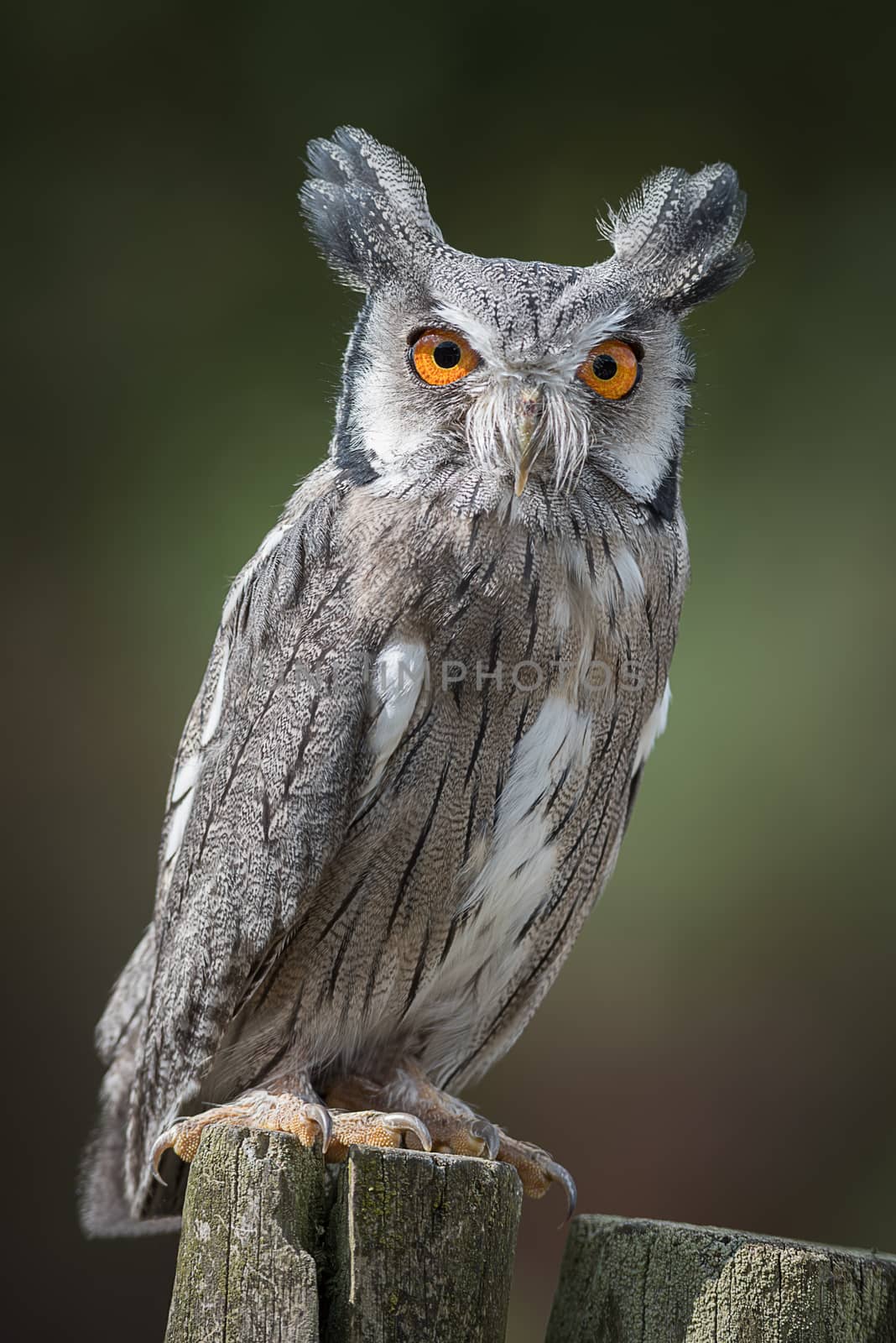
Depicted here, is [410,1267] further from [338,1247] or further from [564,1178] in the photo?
[564,1178]

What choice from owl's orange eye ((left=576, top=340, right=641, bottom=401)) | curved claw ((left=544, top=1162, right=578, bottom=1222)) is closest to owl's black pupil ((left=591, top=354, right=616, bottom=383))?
owl's orange eye ((left=576, top=340, right=641, bottom=401))

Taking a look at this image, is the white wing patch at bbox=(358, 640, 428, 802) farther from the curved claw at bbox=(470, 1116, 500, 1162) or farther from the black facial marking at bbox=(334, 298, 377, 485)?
the curved claw at bbox=(470, 1116, 500, 1162)

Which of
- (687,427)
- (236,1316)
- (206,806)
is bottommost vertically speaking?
(236,1316)

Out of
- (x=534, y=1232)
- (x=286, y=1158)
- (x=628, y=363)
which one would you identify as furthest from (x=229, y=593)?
(x=534, y=1232)

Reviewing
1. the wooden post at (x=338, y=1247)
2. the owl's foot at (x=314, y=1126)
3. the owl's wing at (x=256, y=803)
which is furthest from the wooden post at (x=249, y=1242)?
the owl's wing at (x=256, y=803)

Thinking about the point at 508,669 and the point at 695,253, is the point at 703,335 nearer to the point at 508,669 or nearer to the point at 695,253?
the point at 695,253
